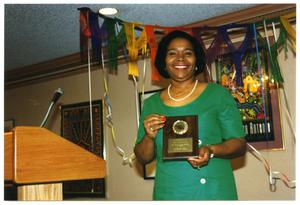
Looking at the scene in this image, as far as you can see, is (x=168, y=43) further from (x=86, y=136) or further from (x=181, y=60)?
(x=86, y=136)

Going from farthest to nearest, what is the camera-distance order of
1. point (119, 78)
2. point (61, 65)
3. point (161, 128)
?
point (61, 65) → point (119, 78) → point (161, 128)

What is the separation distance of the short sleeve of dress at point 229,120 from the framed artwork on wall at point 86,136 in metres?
1.87

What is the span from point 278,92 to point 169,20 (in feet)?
2.59

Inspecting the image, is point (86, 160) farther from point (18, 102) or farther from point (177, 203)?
point (18, 102)

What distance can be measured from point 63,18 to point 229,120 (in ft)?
4.89

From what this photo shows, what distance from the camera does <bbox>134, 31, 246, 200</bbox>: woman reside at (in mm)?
1241

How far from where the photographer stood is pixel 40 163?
0.90 metres

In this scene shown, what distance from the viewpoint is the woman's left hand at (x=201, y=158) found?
3.80ft

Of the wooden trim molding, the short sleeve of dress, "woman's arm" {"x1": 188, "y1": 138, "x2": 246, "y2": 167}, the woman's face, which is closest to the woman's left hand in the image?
"woman's arm" {"x1": 188, "y1": 138, "x2": 246, "y2": 167}

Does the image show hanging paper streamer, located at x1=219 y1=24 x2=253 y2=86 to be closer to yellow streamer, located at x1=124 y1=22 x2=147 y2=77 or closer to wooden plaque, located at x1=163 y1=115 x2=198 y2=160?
yellow streamer, located at x1=124 y1=22 x2=147 y2=77

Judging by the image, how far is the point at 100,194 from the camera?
3.07 metres

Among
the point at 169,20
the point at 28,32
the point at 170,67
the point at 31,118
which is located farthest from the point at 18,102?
the point at 170,67

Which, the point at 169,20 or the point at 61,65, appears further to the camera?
the point at 61,65

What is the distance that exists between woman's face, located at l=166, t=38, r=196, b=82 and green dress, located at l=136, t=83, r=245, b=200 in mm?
95
